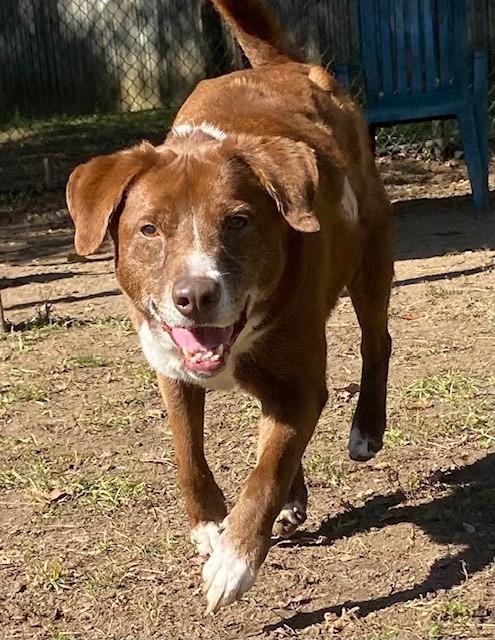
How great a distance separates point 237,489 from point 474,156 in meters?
5.12

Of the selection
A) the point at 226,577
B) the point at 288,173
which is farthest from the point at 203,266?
the point at 226,577

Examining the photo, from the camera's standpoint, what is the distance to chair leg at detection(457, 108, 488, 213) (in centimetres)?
903

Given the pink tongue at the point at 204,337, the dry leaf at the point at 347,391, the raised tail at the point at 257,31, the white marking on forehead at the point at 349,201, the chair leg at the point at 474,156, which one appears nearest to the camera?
the pink tongue at the point at 204,337

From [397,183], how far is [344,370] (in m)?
5.11

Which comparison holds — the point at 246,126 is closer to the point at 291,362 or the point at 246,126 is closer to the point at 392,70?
the point at 291,362

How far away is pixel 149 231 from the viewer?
3.46m

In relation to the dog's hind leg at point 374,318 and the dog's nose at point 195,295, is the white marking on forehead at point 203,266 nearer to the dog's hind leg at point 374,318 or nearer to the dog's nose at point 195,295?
the dog's nose at point 195,295

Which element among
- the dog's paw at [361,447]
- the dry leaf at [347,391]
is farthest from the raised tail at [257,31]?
the dog's paw at [361,447]

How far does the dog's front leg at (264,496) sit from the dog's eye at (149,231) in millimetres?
618

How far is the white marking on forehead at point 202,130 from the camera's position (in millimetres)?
3811

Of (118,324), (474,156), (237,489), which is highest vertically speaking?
(237,489)

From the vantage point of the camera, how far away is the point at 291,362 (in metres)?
3.69

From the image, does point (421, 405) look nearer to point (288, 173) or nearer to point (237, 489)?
point (237, 489)

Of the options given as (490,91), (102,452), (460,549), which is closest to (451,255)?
(102,452)
